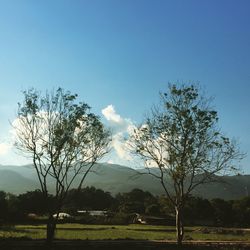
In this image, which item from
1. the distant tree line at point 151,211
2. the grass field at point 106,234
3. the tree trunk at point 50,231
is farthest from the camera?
the distant tree line at point 151,211

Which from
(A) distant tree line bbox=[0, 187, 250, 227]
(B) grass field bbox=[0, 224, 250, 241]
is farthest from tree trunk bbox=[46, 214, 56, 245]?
(A) distant tree line bbox=[0, 187, 250, 227]

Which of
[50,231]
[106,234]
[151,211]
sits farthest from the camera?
[151,211]

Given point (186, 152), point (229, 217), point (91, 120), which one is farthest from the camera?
point (229, 217)

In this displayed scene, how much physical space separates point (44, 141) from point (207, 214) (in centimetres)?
8093

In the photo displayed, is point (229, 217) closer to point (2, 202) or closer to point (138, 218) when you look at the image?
point (138, 218)

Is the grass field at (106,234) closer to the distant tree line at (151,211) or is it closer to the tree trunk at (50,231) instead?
the tree trunk at (50,231)

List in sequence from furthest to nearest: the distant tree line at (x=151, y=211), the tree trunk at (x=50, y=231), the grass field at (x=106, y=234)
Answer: the distant tree line at (x=151, y=211) → the grass field at (x=106, y=234) → the tree trunk at (x=50, y=231)

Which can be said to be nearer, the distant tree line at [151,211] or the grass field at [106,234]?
the grass field at [106,234]

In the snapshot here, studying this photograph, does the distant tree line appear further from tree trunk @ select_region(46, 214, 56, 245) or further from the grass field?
tree trunk @ select_region(46, 214, 56, 245)

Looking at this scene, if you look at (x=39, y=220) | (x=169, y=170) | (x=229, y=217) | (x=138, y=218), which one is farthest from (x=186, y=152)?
(x=229, y=217)

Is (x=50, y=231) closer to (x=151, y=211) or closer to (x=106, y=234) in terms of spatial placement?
(x=106, y=234)

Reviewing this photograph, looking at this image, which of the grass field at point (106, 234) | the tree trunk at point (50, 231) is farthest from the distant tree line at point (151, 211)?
the tree trunk at point (50, 231)

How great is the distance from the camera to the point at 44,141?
3747 centimetres

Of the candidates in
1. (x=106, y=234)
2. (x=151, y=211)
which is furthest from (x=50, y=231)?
(x=151, y=211)
